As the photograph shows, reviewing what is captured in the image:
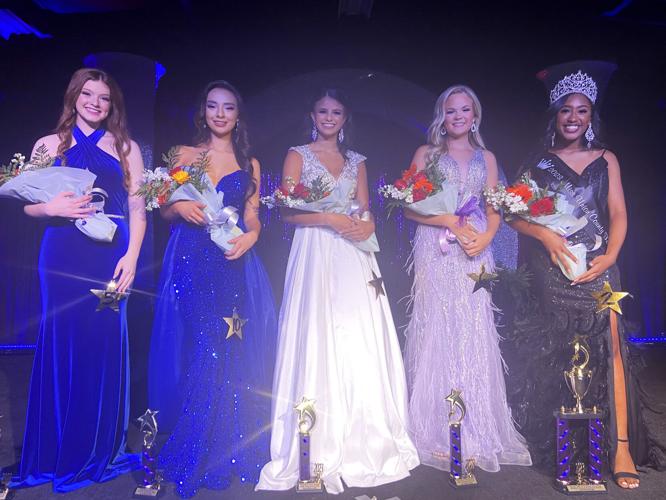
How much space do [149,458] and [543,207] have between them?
116 inches

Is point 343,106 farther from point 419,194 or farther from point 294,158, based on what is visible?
point 419,194

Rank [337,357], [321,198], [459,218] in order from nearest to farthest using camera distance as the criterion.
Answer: [337,357], [321,198], [459,218]

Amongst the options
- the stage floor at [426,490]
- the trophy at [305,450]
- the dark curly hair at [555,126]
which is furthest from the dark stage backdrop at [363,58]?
the trophy at [305,450]

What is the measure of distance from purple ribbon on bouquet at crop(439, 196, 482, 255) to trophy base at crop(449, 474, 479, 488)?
1.47 meters

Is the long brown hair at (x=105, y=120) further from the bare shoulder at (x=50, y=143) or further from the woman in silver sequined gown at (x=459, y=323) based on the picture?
the woman in silver sequined gown at (x=459, y=323)

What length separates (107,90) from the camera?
362 centimetres

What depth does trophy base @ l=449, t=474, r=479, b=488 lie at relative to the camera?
126 inches

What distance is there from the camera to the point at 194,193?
11.2 feet

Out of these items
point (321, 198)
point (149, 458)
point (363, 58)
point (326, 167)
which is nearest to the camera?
point (149, 458)

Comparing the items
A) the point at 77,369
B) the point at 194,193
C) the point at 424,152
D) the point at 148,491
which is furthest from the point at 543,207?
the point at 77,369

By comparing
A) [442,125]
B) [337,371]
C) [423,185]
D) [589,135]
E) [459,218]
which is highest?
[442,125]

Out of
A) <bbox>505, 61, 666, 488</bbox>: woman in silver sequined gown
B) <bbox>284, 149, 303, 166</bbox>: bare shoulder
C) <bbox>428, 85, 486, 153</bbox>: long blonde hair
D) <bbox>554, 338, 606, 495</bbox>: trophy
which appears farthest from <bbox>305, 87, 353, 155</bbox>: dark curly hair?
<bbox>554, 338, 606, 495</bbox>: trophy

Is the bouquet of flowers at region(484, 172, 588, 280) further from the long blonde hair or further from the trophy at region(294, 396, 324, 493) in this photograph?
the trophy at region(294, 396, 324, 493)

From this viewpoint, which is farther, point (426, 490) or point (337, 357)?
point (337, 357)
